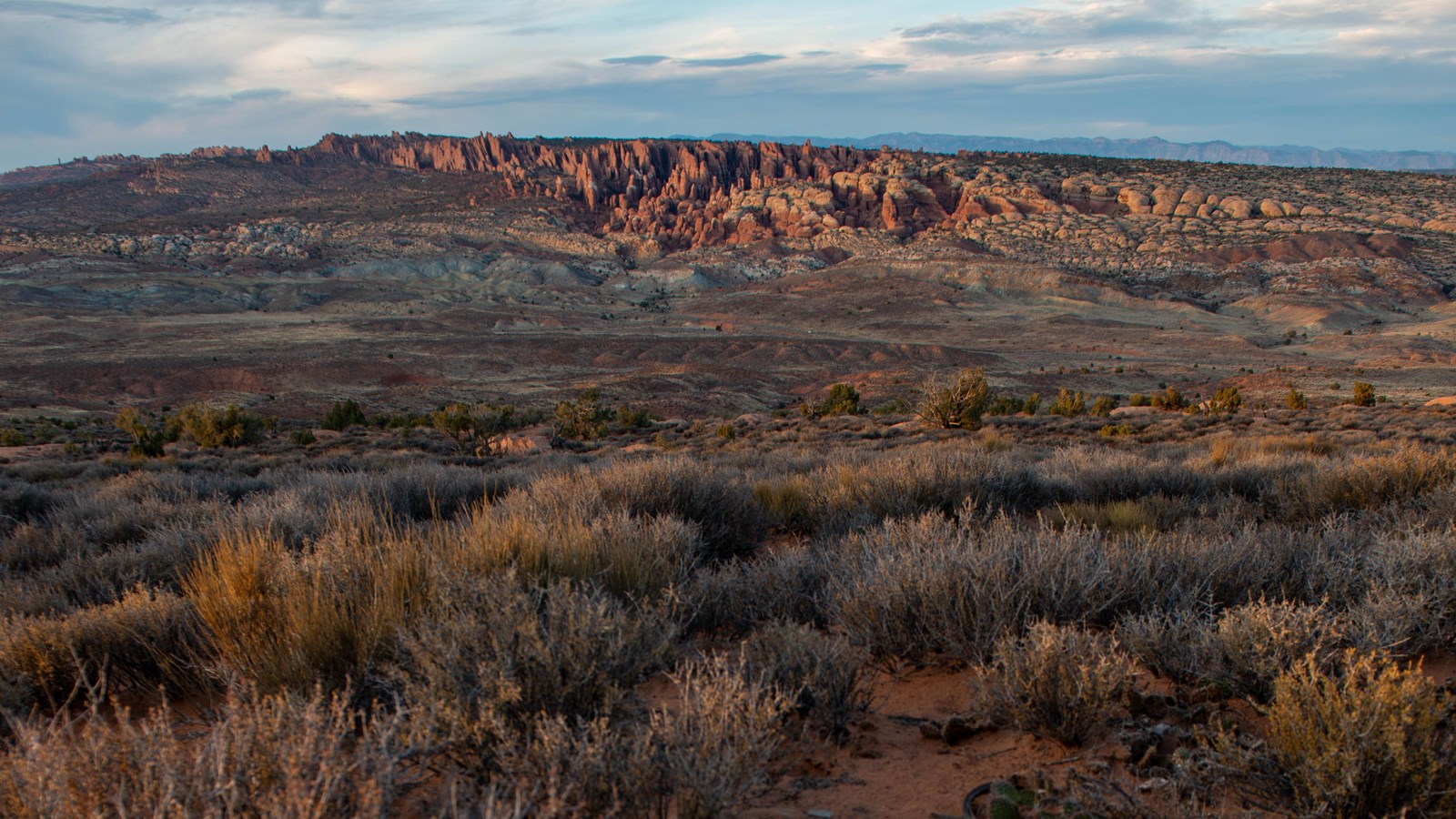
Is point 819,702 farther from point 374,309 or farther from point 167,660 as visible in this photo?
point 374,309

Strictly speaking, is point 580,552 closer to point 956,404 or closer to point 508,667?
point 508,667

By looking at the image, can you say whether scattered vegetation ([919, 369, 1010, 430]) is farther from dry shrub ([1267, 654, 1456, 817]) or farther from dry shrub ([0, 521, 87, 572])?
dry shrub ([1267, 654, 1456, 817])

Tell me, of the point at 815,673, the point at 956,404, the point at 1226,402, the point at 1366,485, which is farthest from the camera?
the point at 1226,402

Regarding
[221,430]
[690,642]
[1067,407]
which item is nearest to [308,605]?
[690,642]

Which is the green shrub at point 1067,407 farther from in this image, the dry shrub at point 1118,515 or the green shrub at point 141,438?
the green shrub at point 141,438

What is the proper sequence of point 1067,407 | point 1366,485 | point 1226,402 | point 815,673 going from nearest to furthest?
point 815,673 < point 1366,485 < point 1226,402 < point 1067,407

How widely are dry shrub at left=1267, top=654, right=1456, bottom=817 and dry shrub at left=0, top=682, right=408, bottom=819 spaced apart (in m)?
2.61

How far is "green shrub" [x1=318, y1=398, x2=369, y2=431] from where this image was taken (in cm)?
2875

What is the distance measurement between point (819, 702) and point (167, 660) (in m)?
2.87

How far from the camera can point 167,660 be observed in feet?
12.1

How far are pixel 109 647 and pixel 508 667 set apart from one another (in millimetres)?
2409

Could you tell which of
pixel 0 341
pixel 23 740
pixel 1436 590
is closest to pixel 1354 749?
pixel 1436 590

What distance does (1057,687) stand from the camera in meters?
3.07

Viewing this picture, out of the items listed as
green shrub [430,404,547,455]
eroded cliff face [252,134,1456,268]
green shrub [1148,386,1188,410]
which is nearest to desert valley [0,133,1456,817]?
green shrub [430,404,547,455]
